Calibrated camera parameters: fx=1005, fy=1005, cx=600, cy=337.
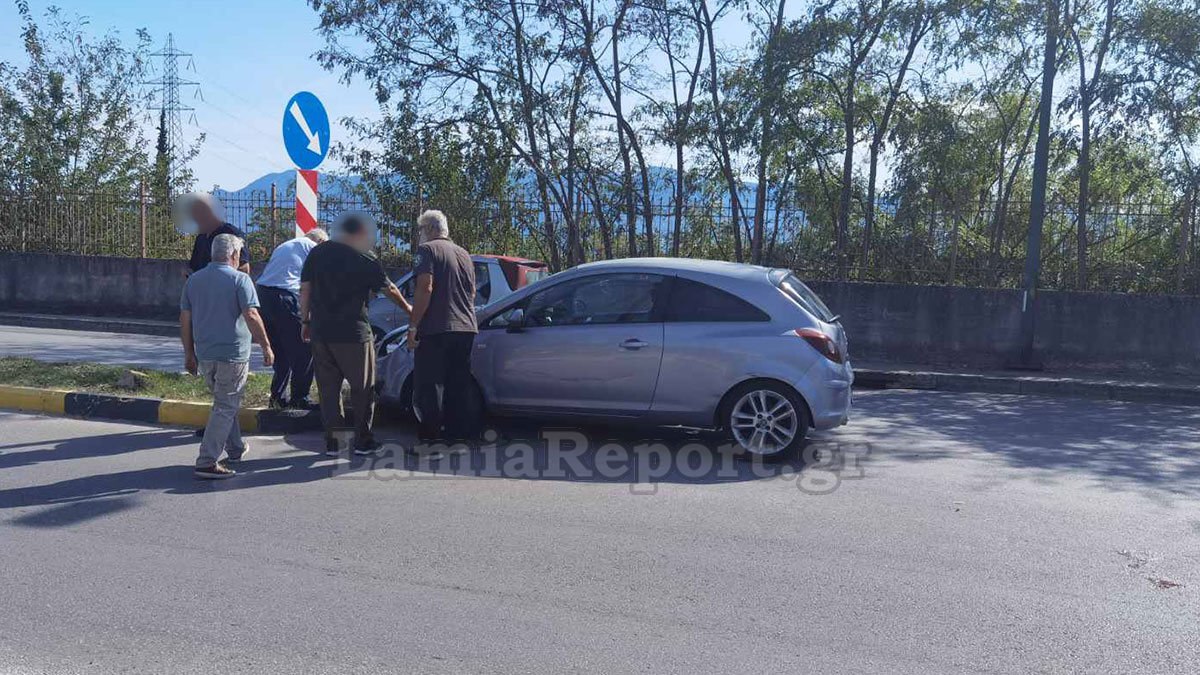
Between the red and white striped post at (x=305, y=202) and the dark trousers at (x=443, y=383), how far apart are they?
2325 millimetres

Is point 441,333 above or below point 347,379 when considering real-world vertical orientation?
above

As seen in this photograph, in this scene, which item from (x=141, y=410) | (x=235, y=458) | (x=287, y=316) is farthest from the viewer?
(x=141, y=410)

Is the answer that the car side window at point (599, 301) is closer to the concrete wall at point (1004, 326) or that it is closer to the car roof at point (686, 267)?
the car roof at point (686, 267)

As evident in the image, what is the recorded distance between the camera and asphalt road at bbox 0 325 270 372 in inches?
487

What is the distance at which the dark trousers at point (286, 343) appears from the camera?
8.07m

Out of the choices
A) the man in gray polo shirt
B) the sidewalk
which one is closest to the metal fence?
the sidewalk

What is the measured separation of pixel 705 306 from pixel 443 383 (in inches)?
80.1

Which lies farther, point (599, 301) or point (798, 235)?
point (798, 235)

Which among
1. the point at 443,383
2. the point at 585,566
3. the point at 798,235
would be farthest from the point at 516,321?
the point at 798,235

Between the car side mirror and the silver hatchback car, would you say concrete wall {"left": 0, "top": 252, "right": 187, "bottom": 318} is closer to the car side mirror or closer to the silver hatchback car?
the silver hatchback car

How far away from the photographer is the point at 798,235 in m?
15.8

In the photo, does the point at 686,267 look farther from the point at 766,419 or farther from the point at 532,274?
the point at 532,274

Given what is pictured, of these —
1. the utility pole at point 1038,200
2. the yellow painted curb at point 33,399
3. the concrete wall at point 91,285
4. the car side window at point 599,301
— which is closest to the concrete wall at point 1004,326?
the utility pole at point 1038,200

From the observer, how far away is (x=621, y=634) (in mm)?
4180
